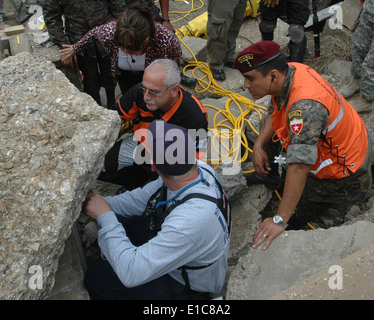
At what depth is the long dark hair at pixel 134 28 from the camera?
9.94 feet

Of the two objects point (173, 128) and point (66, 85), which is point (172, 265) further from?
point (66, 85)

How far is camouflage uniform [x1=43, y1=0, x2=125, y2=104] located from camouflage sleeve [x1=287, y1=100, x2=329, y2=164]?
2514 millimetres

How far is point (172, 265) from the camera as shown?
6.29 feet

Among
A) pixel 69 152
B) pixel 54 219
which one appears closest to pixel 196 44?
pixel 69 152

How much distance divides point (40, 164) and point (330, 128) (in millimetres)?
1950

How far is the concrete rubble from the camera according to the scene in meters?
1.70

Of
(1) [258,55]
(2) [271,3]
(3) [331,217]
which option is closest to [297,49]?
(2) [271,3]

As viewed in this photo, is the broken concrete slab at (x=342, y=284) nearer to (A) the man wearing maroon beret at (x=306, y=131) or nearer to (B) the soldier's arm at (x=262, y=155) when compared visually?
(A) the man wearing maroon beret at (x=306, y=131)

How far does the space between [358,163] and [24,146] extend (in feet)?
7.88

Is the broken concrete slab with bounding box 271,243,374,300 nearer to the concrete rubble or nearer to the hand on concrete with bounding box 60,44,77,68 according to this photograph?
the concrete rubble

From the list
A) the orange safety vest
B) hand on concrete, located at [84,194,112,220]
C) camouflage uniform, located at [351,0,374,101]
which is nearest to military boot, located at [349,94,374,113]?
camouflage uniform, located at [351,0,374,101]

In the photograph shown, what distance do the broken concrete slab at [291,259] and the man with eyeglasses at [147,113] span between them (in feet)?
3.60

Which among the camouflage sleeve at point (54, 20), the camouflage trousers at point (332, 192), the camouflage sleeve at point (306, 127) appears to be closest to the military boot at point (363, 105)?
the camouflage trousers at point (332, 192)

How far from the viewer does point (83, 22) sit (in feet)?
Answer: 12.7
